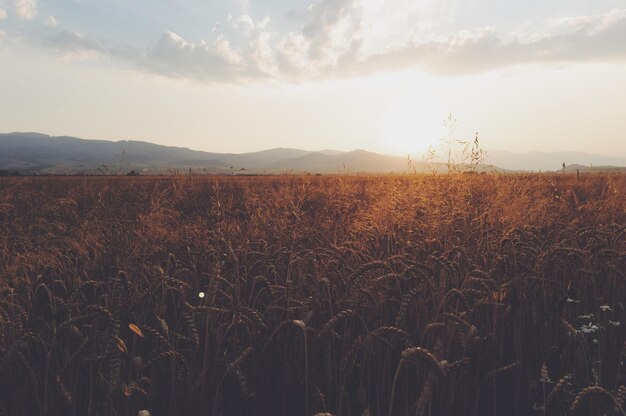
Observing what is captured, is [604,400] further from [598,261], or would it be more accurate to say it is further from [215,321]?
[215,321]

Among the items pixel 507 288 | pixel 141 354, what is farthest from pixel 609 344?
pixel 141 354

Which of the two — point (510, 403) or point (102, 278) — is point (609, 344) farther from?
point (102, 278)

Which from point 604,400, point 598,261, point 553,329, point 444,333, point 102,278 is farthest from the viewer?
point 102,278

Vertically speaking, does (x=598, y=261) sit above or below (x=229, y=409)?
above

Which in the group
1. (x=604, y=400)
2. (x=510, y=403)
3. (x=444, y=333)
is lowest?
(x=510, y=403)

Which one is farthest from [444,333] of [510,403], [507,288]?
[507,288]

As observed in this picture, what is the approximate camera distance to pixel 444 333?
2867mm

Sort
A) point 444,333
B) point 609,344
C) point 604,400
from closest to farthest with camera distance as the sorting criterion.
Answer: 1. point 604,400
2. point 444,333
3. point 609,344

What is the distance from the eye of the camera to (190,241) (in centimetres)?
561

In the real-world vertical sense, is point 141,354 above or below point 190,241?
below

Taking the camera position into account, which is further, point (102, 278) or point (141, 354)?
point (102, 278)

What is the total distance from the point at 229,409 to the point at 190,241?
3.37 meters

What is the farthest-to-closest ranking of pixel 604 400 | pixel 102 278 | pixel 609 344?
pixel 102 278, pixel 609 344, pixel 604 400

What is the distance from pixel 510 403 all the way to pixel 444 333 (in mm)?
→ 583
